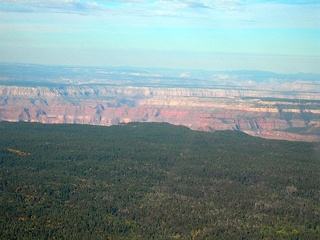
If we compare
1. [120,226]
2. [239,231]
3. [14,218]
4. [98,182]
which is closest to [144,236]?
[120,226]

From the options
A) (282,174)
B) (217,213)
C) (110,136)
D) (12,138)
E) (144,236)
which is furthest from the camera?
(110,136)

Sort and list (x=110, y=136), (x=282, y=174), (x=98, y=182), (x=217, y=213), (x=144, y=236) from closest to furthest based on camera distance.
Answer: (x=144, y=236) → (x=217, y=213) → (x=98, y=182) → (x=282, y=174) → (x=110, y=136)

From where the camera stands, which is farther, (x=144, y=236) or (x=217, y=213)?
(x=217, y=213)

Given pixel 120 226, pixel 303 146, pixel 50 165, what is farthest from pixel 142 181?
pixel 303 146

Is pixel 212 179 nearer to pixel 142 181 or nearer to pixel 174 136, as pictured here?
pixel 142 181

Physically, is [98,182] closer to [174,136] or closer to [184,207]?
[184,207]

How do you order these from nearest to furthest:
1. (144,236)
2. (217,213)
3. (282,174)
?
(144,236) < (217,213) < (282,174)
